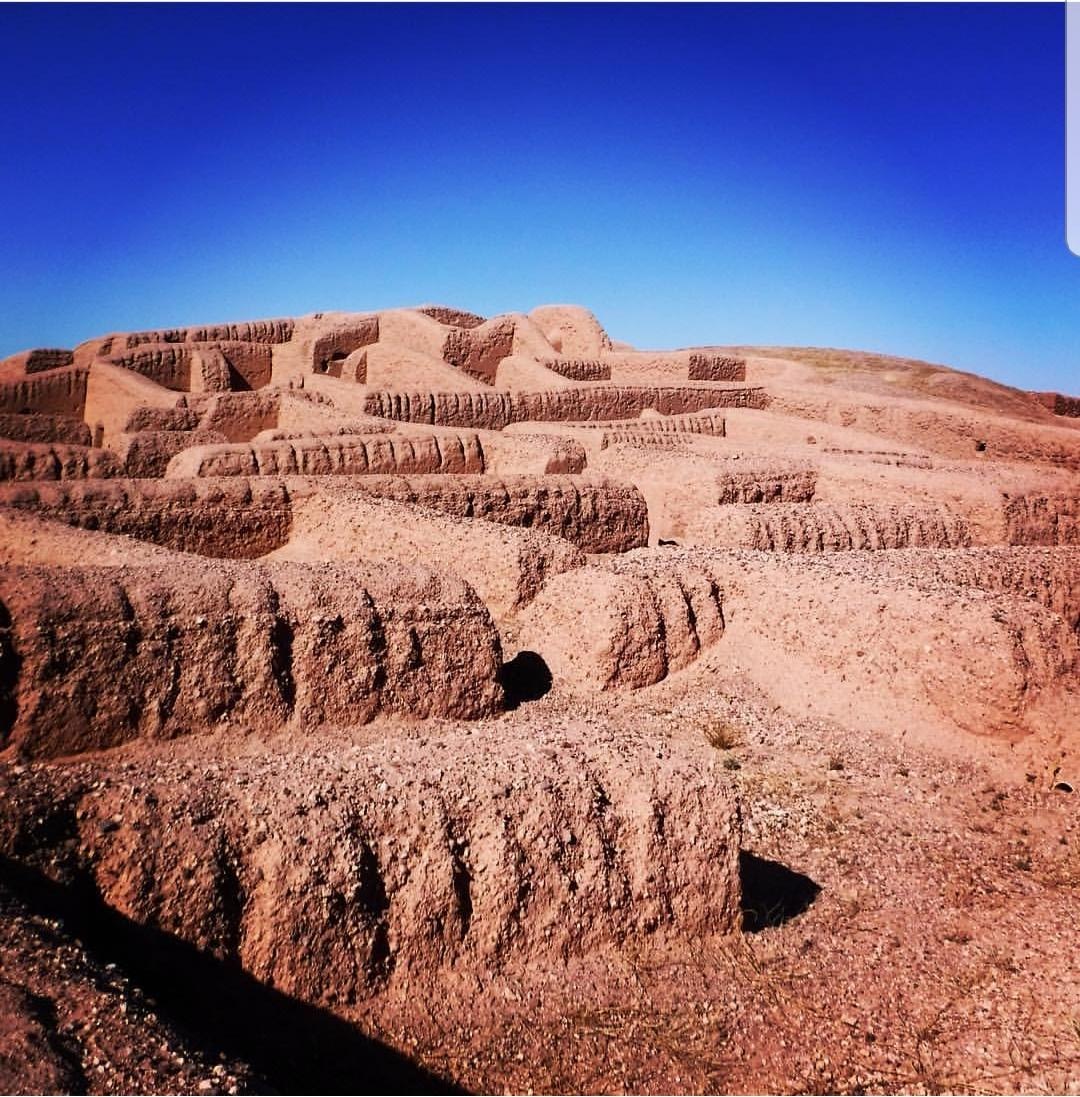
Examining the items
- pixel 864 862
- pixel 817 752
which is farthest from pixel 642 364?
pixel 864 862

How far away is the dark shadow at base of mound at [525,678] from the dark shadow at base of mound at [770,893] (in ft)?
8.24

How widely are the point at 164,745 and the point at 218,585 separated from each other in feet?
3.58

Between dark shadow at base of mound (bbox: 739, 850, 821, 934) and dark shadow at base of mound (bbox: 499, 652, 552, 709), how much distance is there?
8.24 ft

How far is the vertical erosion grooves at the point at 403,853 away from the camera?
3.39m

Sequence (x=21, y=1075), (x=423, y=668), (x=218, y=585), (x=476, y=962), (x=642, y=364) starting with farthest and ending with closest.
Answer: (x=642, y=364) < (x=423, y=668) < (x=218, y=585) < (x=476, y=962) < (x=21, y=1075)

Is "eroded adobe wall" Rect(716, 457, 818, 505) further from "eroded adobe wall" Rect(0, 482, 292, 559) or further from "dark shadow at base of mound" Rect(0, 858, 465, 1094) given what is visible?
"dark shadow at base of mound" Rect(0, 858, 465, 1094)

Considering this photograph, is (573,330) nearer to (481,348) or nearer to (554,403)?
(481,348)

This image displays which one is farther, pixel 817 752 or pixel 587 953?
pixel 817 752

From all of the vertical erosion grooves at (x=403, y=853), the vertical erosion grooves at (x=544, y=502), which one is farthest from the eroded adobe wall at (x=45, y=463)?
the vertical erosion grooves at (x=403, y=853)

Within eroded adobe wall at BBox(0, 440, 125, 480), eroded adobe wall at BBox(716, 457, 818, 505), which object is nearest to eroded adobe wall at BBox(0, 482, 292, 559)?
eroded adobe wall at BBox(0, 440, 125, 480)

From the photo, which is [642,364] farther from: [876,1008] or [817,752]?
[876,1008]

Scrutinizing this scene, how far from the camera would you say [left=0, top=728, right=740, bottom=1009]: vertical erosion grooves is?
3.39 metres

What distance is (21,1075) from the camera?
6.85 feet

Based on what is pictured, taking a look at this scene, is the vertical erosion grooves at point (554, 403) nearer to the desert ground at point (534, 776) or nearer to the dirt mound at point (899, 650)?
the desert ground at point (534, 776)
